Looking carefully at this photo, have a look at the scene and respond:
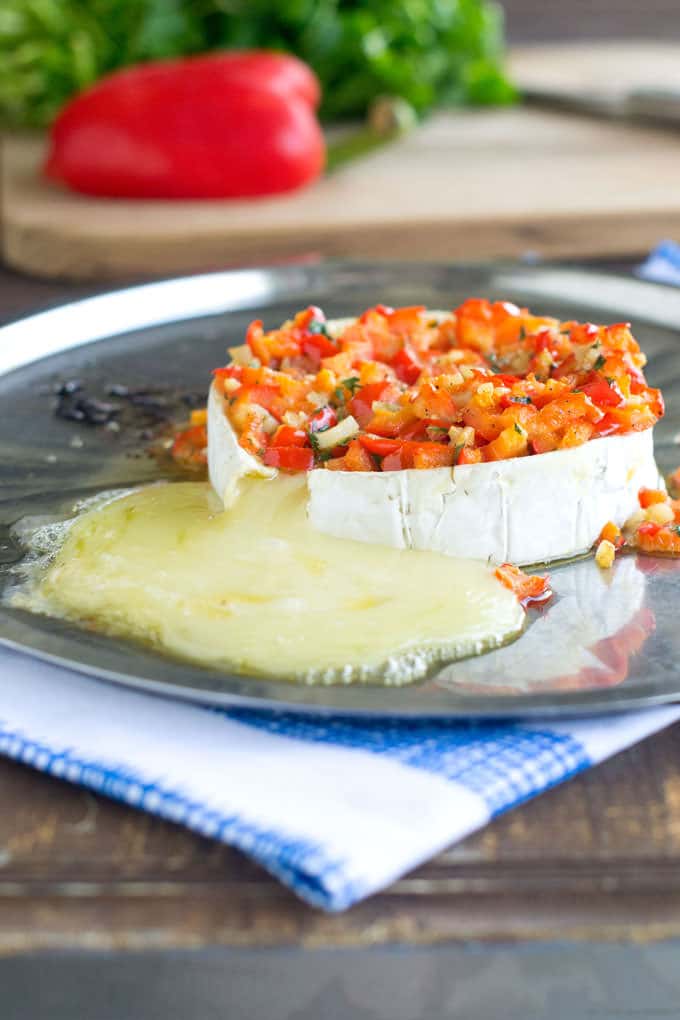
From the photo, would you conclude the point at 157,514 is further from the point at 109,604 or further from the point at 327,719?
the point at 327,719

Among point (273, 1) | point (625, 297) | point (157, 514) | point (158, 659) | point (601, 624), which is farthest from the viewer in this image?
point (273, 1)

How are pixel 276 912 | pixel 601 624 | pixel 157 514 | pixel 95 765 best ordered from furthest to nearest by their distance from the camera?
pixel 157 514 < pixel 601 624 < pixel 95 765 < pixel 276 912

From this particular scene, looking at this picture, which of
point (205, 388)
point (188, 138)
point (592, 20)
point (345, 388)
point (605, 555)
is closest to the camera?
point (605, 555)

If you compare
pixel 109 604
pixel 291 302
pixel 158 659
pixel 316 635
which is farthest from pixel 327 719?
pixel 291 302

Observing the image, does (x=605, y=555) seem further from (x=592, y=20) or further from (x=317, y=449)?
(x=592, y=20)

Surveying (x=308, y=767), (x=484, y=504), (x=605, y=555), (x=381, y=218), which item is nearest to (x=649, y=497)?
(x=605, y=555)

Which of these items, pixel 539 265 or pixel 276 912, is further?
pixel 539 265
